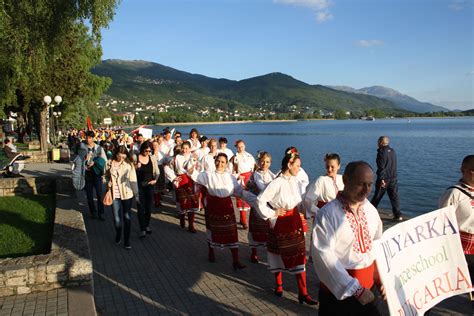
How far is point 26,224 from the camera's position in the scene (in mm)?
7398

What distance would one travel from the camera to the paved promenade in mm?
4754

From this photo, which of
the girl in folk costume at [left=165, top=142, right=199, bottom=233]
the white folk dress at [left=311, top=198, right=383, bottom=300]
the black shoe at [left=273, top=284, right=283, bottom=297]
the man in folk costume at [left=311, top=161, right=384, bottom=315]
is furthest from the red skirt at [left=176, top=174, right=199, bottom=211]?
the white folk dress at [left=311, top=198, right=383, bottom=300]

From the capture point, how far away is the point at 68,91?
24422 millimetres

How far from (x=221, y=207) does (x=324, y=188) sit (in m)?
1.81

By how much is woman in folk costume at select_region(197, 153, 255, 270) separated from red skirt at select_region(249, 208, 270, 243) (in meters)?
0.29

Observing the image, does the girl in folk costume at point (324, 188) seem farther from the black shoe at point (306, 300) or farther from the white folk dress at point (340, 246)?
the white folk dress at point (340, 246)

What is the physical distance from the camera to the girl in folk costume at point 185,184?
28.6 ft

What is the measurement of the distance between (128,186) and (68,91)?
1976 cm

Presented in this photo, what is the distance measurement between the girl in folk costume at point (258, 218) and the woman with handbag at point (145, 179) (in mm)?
2417

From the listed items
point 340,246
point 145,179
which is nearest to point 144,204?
point 145,179

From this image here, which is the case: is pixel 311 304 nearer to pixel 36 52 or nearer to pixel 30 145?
pixel 36 52

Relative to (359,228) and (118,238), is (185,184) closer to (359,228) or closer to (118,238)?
(118,238)

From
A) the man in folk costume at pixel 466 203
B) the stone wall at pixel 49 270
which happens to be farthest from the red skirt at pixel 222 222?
the man in folk costume at pixel 466 203

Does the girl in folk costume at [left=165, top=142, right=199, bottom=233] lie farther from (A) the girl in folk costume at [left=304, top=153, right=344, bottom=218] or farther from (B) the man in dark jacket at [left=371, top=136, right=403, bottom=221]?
(B) the man in dark jacket at [left=371, top=136, right=403, bottom=221]
